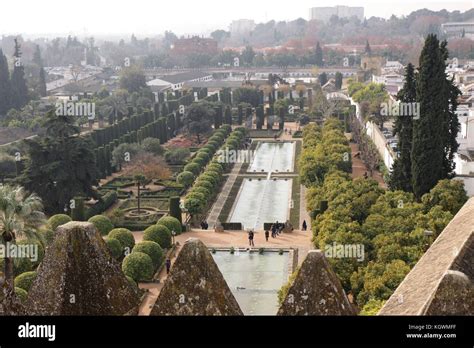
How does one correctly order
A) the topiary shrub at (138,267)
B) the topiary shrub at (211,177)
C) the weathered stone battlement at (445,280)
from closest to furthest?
the weathered stone battlement at (445,280)
the topiary shrub at (138,267)
the topiary shrub at (211,177)

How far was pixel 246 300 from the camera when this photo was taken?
83.8 ft

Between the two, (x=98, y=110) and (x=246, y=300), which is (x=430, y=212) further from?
(x=98, y=110)

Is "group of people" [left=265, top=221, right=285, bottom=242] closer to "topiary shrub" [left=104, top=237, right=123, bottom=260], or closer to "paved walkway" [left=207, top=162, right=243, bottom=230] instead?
"paved walkway" [left=207, top=162, right=243, bottom=230]

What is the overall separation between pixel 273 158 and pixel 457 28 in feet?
355

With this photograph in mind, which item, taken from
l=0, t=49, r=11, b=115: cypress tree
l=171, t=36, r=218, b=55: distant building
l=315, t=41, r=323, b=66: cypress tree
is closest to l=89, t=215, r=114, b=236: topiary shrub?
l=0, t=49, r=11, b=115: cypress tree

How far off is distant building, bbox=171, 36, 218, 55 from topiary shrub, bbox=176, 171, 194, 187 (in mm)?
94309

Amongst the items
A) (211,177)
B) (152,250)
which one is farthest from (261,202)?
(152,250)

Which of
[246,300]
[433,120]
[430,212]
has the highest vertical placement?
[433,120]

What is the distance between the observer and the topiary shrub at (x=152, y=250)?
27828 mm

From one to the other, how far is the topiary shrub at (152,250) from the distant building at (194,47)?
109 meters

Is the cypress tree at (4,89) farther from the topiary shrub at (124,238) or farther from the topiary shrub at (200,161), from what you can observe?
the topiary shrub at (124,238)

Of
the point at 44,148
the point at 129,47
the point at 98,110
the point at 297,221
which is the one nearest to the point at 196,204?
the point at 297,221

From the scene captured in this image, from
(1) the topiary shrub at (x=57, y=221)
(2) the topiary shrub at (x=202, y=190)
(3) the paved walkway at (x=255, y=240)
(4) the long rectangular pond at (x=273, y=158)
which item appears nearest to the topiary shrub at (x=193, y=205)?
(3) the paved walkway at (x=255, y=240)
